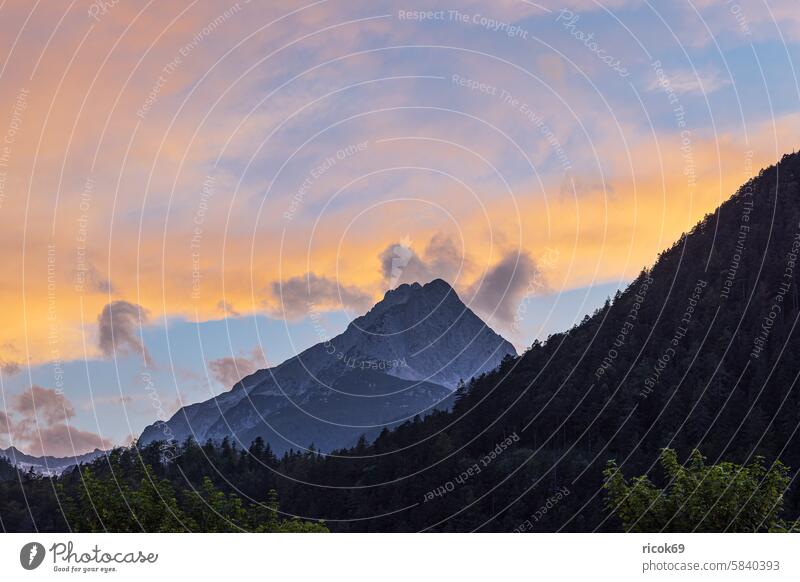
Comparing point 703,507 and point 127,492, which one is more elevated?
point 127,492

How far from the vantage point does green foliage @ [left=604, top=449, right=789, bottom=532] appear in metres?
36.2

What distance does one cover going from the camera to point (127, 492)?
180ft

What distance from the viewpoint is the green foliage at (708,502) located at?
36188 mm

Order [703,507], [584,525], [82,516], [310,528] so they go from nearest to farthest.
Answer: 1. [703,507]
2. [82,516]
3. [310,528]
4. [584,525]

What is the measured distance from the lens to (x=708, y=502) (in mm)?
36625

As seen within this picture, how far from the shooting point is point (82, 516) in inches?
2112
